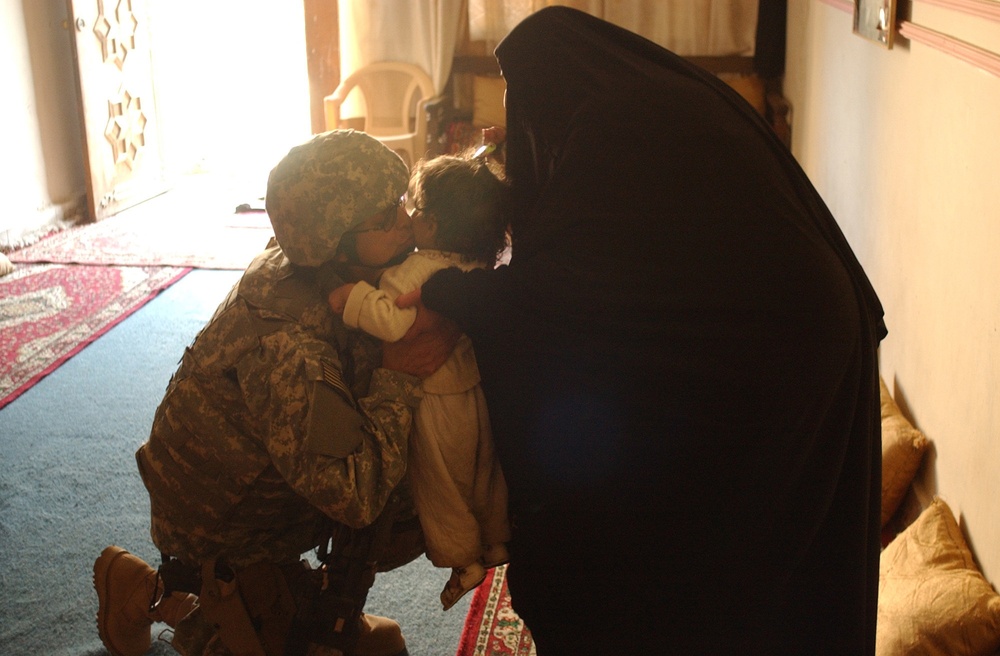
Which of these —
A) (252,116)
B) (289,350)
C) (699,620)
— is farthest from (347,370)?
(252,116)

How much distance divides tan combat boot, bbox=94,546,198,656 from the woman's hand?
86 centimetres

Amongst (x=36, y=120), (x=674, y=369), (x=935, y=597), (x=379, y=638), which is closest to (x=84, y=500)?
(x=379, y=638)

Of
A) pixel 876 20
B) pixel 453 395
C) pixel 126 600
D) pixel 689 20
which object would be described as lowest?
pixel 126 600

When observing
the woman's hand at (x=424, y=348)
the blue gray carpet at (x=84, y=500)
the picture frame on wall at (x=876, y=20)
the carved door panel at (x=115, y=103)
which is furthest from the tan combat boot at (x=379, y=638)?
the carved door panel at (x=115, y=103)

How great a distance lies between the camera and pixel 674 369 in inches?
58.2

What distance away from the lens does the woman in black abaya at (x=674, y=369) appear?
1428 mm

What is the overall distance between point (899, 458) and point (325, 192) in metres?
1.44

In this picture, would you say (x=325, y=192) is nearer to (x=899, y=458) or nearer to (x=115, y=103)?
(x=899, y=458)

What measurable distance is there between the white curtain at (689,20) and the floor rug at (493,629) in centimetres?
390

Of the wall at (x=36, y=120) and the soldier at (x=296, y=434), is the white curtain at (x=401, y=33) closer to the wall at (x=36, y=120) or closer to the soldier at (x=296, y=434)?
the wall at (x=36, y=120)

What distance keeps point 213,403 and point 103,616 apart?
76 centimetres

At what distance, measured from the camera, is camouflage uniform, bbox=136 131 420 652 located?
5.36ft

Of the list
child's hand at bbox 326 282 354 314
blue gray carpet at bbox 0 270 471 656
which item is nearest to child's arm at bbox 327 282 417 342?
child's hand at bbox 326 282 354 314

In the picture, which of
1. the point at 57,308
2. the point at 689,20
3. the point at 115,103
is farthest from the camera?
the point at 115,103
